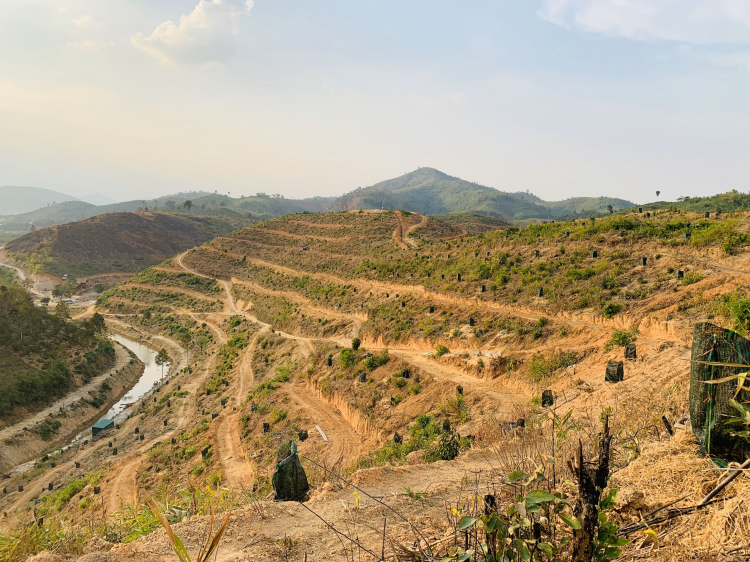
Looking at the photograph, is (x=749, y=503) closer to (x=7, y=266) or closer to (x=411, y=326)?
(x=411, y=326)

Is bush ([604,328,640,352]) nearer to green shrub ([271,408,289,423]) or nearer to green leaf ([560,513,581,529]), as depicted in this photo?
green leaf ([560,513,581,529])

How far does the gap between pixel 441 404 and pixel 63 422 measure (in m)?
35.7

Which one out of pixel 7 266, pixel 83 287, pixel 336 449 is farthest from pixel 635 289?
pixel 7 266

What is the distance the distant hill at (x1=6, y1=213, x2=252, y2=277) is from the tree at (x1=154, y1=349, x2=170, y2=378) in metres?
58.0

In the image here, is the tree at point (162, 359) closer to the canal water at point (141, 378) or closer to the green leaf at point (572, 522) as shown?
the canal water at point (141, 378)

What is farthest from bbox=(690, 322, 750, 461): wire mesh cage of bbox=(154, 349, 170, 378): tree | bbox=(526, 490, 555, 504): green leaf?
bbox=(154, 349, 170, 378): tree

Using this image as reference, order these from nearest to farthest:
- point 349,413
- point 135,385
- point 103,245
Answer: point 349,413 → point 135,385 → point 103,245

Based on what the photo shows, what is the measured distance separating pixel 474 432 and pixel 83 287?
9836cm

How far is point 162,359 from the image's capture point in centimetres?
5056

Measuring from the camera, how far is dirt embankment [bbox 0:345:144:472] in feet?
96.0

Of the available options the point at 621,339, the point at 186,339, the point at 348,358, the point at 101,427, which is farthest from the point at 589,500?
the point at 186,339

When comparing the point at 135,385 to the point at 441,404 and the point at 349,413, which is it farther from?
the point at 441,404

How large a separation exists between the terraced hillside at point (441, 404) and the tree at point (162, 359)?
684 centimetres

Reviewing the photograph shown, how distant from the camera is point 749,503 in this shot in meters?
2.97
